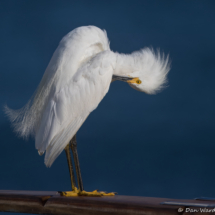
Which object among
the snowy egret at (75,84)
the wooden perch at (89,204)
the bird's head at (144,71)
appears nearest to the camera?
the wooden perch at (89,204)

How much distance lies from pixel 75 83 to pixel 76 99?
0.07 m

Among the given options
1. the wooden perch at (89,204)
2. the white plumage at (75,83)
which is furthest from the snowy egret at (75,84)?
the wooden perch at (89,204)

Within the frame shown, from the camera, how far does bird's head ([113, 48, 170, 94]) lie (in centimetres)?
168

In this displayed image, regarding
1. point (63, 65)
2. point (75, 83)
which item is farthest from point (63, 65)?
point (75, 83)

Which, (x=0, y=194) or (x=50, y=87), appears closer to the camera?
(x=0, y=194)

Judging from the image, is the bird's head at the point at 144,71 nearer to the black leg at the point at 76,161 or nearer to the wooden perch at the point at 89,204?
the black leg at the point at 76,161

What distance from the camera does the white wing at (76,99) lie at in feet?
4.91

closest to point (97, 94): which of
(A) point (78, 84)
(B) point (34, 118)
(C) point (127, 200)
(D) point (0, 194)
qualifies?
(A) point (78, 84)

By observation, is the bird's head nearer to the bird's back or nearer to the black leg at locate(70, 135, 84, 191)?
the bird's back

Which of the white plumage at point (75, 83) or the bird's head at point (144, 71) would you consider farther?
the bird's head at point (144, 71)

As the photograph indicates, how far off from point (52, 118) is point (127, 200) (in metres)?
0.50

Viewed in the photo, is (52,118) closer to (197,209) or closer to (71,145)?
(71,145)

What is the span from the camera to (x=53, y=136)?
147 cm

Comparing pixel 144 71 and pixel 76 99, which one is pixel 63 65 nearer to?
pixel 76 99
